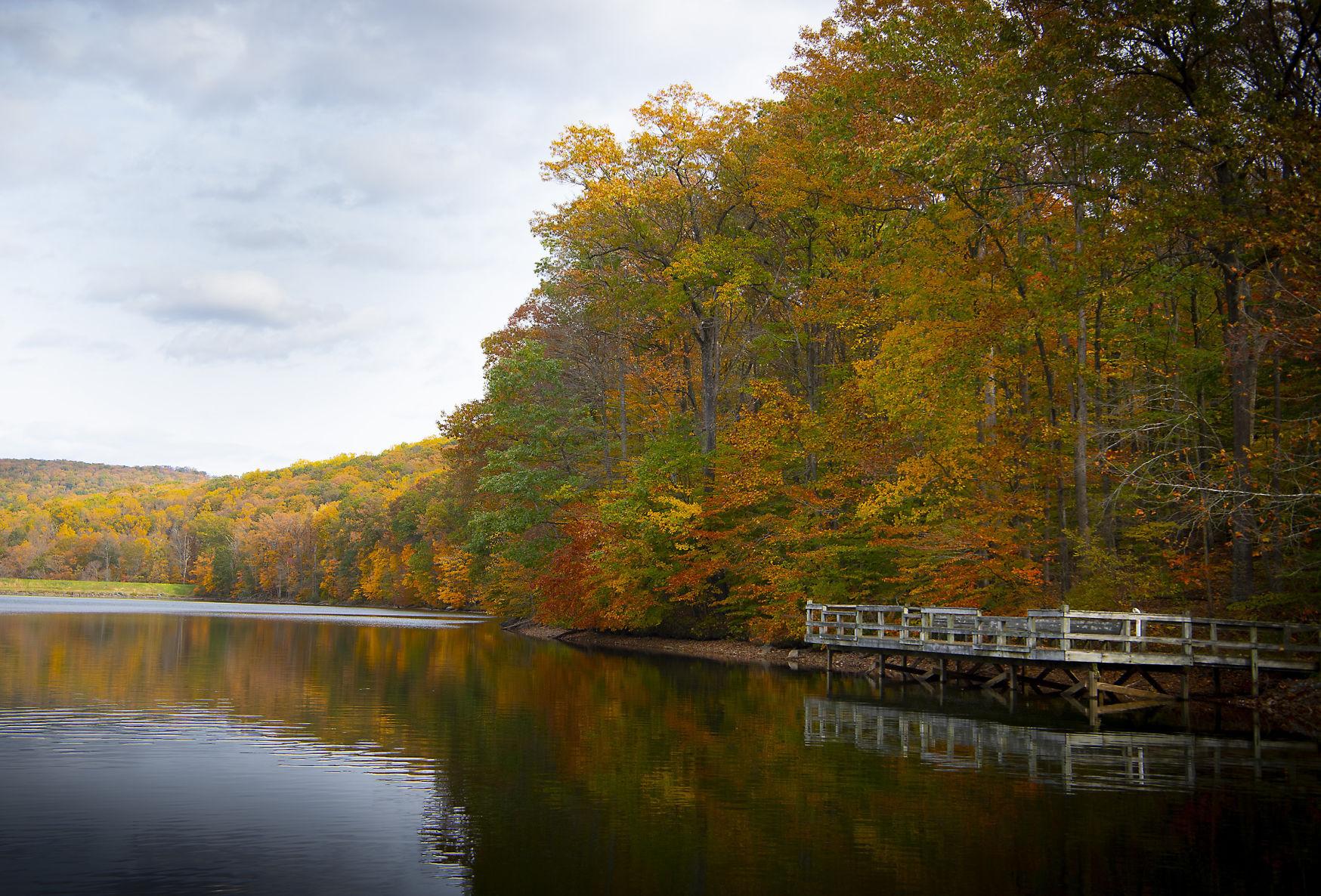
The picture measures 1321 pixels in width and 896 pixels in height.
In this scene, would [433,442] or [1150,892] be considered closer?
[1150,892]

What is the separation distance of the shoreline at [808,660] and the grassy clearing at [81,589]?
75.1m

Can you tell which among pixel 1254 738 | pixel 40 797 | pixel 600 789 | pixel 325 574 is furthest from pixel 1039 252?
→ pixel 325 574

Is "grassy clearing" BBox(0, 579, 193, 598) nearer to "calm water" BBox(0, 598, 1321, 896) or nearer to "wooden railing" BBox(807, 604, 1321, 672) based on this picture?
"calm water" BBox(0, 598, 1321, 896)

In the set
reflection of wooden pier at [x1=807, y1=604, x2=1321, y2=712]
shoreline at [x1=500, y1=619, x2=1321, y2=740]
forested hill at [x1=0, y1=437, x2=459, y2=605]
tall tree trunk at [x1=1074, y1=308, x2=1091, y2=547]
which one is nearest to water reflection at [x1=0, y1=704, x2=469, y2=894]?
reflection of wooden pier at [x1=807, y1=604, x2=1321, y2=712]

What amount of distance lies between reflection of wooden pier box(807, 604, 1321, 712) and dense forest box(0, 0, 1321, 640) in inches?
36.4

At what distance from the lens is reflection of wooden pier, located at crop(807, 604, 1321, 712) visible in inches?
762

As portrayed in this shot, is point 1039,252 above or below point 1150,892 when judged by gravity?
above

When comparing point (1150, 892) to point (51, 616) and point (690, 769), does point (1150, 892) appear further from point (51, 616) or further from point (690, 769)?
point (51, 616)

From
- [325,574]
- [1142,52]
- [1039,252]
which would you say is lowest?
[325,574]

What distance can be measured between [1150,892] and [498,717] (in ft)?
39.4

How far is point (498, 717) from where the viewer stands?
Result: 18281mm

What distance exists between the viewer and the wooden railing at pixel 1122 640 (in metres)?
19.2

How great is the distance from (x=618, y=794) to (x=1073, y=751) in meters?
8.26

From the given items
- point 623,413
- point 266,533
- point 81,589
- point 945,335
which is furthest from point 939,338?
point 81,589
